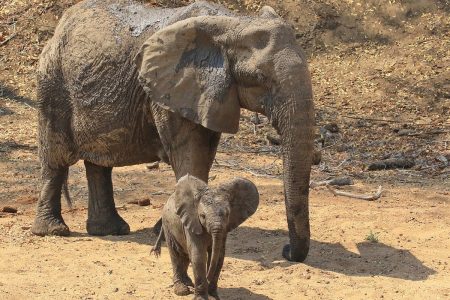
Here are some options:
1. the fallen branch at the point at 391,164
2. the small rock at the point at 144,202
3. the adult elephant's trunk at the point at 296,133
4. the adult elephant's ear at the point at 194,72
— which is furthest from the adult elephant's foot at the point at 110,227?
the fallen branch at the point at 391,164

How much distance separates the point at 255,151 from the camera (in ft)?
49.6

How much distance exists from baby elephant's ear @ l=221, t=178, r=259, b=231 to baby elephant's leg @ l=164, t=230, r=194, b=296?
2.01ft

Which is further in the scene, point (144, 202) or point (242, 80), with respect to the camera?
point (144, 202)

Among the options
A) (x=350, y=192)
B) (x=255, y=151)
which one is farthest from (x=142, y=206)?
(x=255, y=151)

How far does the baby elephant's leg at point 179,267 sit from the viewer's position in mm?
8047

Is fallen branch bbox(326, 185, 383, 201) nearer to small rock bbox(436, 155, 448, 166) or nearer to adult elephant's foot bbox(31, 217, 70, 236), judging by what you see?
small rock bbox(436, 155, 448, 166)

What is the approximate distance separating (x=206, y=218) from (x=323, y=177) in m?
6.26

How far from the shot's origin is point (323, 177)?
13.4m

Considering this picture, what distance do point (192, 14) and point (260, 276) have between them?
254 cm

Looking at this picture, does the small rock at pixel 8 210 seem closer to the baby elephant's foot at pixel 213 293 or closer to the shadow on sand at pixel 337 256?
the shadow on sand at pixel 337 256

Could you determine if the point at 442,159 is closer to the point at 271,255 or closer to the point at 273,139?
the point at 273,139

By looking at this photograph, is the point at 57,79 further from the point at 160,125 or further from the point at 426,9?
the point at 426,9

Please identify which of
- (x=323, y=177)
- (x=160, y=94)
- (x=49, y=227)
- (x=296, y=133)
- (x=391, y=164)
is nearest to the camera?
(x=296, y=133)

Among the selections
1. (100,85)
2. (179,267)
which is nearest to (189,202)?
(179,267)
